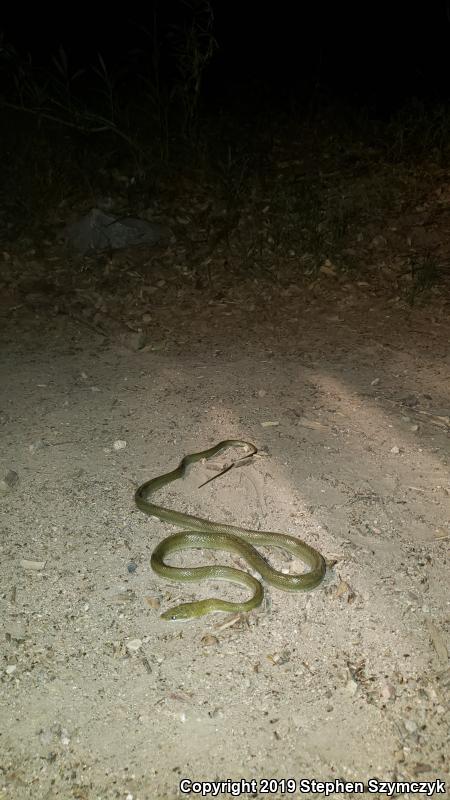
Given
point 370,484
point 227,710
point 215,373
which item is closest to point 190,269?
point 215,373

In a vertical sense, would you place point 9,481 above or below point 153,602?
below

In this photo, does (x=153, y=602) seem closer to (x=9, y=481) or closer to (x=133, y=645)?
(x=133, y=645)

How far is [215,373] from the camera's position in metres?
5.04

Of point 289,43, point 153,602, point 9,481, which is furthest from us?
point 289,43

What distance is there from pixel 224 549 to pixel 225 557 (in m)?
0.04

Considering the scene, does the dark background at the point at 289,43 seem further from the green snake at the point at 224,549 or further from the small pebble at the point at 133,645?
the small pebble at the point at 133,645

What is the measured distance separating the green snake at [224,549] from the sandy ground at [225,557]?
53mm

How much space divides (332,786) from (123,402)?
287 cm

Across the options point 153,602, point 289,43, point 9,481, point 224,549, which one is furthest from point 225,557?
point 289,43

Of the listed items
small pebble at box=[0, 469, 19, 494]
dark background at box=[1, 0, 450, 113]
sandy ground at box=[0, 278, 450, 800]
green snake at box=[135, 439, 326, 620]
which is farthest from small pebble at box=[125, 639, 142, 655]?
dark background at box=[1, 0, 450, 113]

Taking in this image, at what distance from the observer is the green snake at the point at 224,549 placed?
306cm

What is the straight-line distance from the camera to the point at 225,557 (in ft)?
11.3

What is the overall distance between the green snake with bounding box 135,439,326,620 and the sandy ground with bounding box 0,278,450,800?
5 centimetres

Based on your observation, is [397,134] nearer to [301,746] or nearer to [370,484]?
[370,484]
